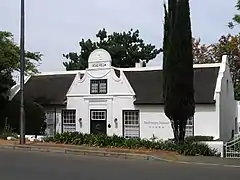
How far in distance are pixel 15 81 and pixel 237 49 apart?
72.4ft

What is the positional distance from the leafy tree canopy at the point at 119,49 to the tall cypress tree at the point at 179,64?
35657mm

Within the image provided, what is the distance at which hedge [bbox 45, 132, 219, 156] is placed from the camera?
781 inches

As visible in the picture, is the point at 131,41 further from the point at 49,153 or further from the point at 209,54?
the point at 49,153

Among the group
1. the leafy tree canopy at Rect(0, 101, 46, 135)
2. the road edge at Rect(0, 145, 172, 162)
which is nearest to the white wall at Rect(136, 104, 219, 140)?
the leafy tree canopy at Rect(0, 101, 46, 135)

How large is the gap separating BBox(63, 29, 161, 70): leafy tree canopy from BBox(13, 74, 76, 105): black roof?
722 inches

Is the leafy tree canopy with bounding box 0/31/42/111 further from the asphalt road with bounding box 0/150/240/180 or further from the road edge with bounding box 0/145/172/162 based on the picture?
the asphalt road with bounding box 0/150/240/180

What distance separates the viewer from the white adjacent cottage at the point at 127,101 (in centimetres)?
3148

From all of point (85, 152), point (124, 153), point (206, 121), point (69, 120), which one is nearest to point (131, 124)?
point (69, 120)

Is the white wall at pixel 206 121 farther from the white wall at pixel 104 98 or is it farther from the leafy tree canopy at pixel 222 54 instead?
the leafy tree canopy at pixel 222 54

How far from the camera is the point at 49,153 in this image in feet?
67.7

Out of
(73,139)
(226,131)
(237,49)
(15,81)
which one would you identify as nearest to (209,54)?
(237,49)

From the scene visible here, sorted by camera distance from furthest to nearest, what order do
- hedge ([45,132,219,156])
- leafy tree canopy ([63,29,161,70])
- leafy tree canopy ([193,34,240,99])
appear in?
leafy tree canopy ([63,29,161,70]) → leafy tree canopy ([193,34,240,99]) → hedge ([45,132,219,156])

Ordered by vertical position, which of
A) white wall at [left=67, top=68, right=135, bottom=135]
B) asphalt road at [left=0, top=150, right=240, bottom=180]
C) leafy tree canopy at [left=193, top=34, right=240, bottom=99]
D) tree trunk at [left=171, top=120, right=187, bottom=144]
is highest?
leafy tree canopy at [left=193, top=34, right=240, bottom=99]

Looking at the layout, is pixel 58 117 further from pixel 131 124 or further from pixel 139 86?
pixel 139 86
